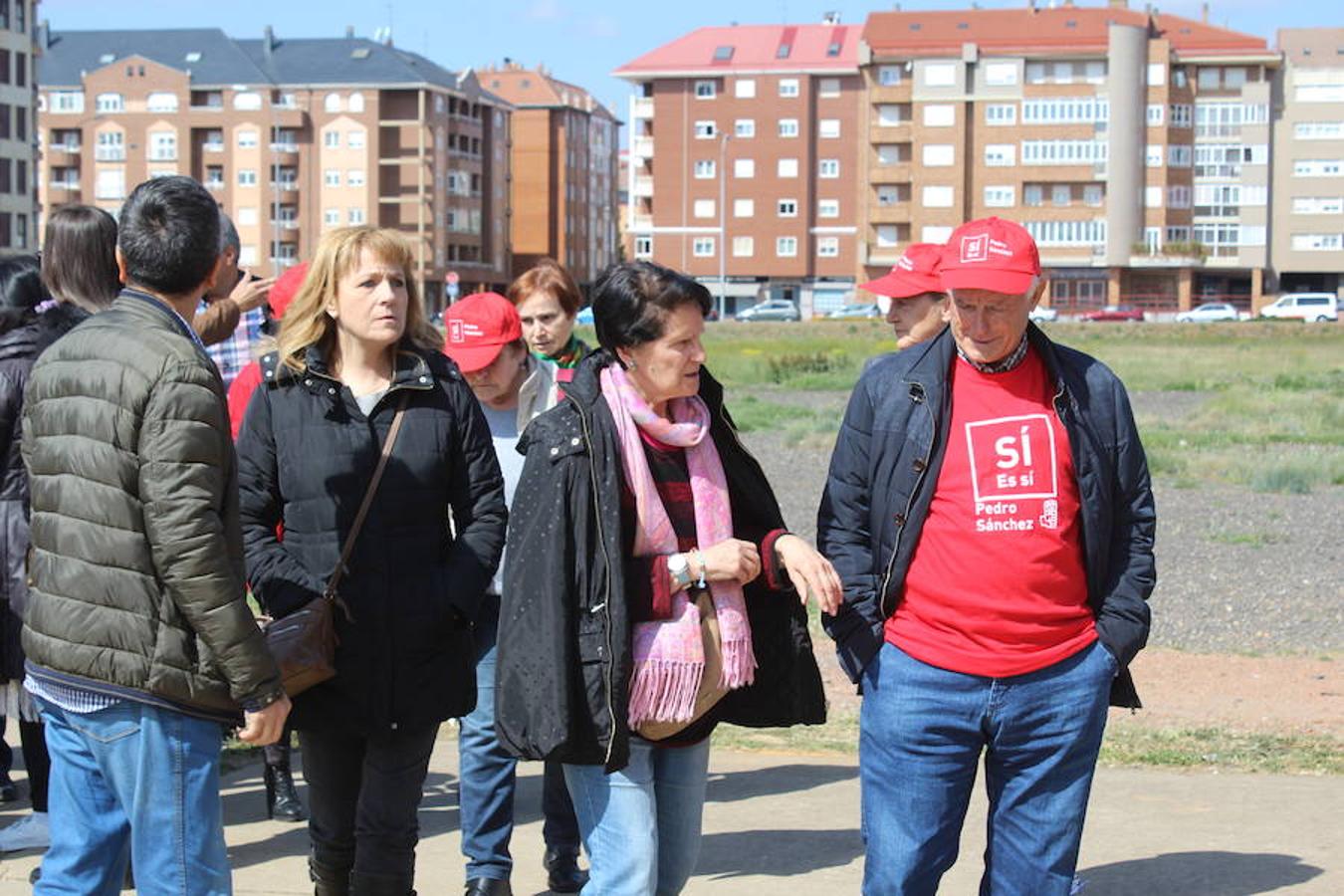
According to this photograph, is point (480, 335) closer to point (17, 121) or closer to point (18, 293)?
point (18, 293)

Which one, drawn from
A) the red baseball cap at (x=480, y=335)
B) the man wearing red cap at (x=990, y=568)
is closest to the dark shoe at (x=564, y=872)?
the red baseball cap at (x=480, y=335)

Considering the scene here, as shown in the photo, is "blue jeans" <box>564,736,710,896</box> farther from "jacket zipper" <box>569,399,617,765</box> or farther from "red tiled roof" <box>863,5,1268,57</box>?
"red tiled roof" <box>863,5,1268,57</box>

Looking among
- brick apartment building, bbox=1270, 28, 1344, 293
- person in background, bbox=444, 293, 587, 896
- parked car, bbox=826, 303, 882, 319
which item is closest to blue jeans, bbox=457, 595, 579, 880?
person in background, bbox=444, 293, 587, 896

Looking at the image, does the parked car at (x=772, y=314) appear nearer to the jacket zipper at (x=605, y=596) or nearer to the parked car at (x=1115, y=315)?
the parked car at (x=1115, y=315)

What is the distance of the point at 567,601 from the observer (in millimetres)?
4020

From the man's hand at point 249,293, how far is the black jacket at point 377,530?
1467 millimetres

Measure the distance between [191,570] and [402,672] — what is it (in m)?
0.96

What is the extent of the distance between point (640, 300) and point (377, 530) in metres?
0.96

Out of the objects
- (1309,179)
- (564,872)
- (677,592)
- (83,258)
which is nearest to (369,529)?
(677,592)

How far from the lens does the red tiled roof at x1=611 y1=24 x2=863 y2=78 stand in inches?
4380

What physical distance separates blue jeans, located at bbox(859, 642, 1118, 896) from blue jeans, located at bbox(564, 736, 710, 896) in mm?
420

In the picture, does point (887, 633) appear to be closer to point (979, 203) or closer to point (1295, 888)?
point (1295, 888)

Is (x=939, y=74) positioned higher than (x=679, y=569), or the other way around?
(x=939, y=74)

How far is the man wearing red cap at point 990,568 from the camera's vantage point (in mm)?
3996
